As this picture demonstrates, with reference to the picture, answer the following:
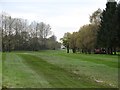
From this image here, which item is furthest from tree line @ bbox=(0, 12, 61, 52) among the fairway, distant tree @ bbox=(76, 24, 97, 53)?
the fairway

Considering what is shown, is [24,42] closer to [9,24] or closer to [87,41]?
[9,24]

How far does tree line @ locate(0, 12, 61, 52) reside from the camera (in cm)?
10809

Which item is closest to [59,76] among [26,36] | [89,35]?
[89,35]

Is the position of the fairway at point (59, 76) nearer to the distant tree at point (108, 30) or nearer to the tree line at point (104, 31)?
the tree line at point (104, 31)

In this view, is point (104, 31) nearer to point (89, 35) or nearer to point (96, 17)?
point (89, 35)

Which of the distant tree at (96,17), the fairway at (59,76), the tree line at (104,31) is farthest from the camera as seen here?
the distant tree at (96,17)

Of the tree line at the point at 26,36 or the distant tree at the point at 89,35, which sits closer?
the distant tree at the point at 89,35

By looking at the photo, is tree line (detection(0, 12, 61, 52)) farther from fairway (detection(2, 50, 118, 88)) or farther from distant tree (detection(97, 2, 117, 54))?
fairway (detection(2, 50, 118, 88))

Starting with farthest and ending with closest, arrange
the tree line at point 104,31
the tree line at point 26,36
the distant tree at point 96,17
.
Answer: the tree line at point 26,36, the distant tree at point 96,17, the tree line at point 104,31

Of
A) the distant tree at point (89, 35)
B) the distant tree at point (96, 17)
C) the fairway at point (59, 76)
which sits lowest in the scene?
the fairway at point (59, 76)

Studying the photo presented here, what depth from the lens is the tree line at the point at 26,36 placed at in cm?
10809

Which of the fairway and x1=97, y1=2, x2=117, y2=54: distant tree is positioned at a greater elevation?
x1=97, y1=2, x2=117, y2=54: distant tree

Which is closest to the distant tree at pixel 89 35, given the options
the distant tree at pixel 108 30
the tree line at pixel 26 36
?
the distant tree at pixel 108 30

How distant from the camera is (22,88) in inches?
525
